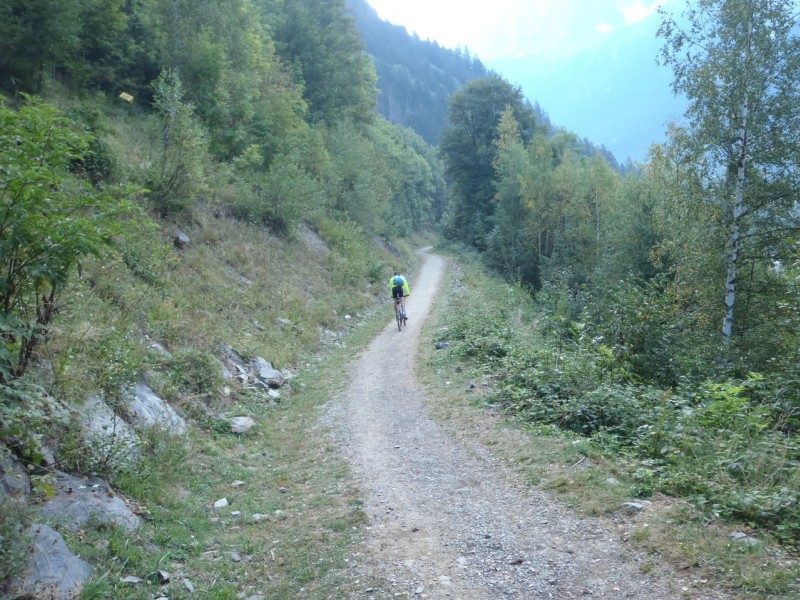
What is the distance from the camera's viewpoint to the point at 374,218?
34188 mm

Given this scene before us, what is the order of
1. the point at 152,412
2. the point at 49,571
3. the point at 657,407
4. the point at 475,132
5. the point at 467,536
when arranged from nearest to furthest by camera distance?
1. the point at 49,571
2. the point at 467,536
3. the point at 657,407
4. the point at 152,412
5. the point at 475,132

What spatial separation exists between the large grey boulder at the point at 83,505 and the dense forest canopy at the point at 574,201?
4.24ft

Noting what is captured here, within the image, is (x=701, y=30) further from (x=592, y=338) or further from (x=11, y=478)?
(x=11, y=478)

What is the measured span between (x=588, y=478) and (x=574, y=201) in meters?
32.4

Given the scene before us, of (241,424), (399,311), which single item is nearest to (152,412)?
(241,424)

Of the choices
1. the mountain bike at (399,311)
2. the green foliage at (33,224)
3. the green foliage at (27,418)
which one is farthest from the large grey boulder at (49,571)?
the mountain bike at (399,311)

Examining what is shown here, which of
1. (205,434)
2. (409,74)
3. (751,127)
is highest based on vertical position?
(409,74)

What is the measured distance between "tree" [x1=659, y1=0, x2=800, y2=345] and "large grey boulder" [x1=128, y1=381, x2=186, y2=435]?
44.7ft

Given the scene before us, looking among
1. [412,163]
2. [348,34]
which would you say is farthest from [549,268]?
[412,163]

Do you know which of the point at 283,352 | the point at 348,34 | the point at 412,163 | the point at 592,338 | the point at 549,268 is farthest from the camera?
the point at 412,163

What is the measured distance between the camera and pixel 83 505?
532 cm

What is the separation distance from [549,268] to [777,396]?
28.6 meters

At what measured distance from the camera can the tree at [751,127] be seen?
567 inches

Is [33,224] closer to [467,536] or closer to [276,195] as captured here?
[467,536]
